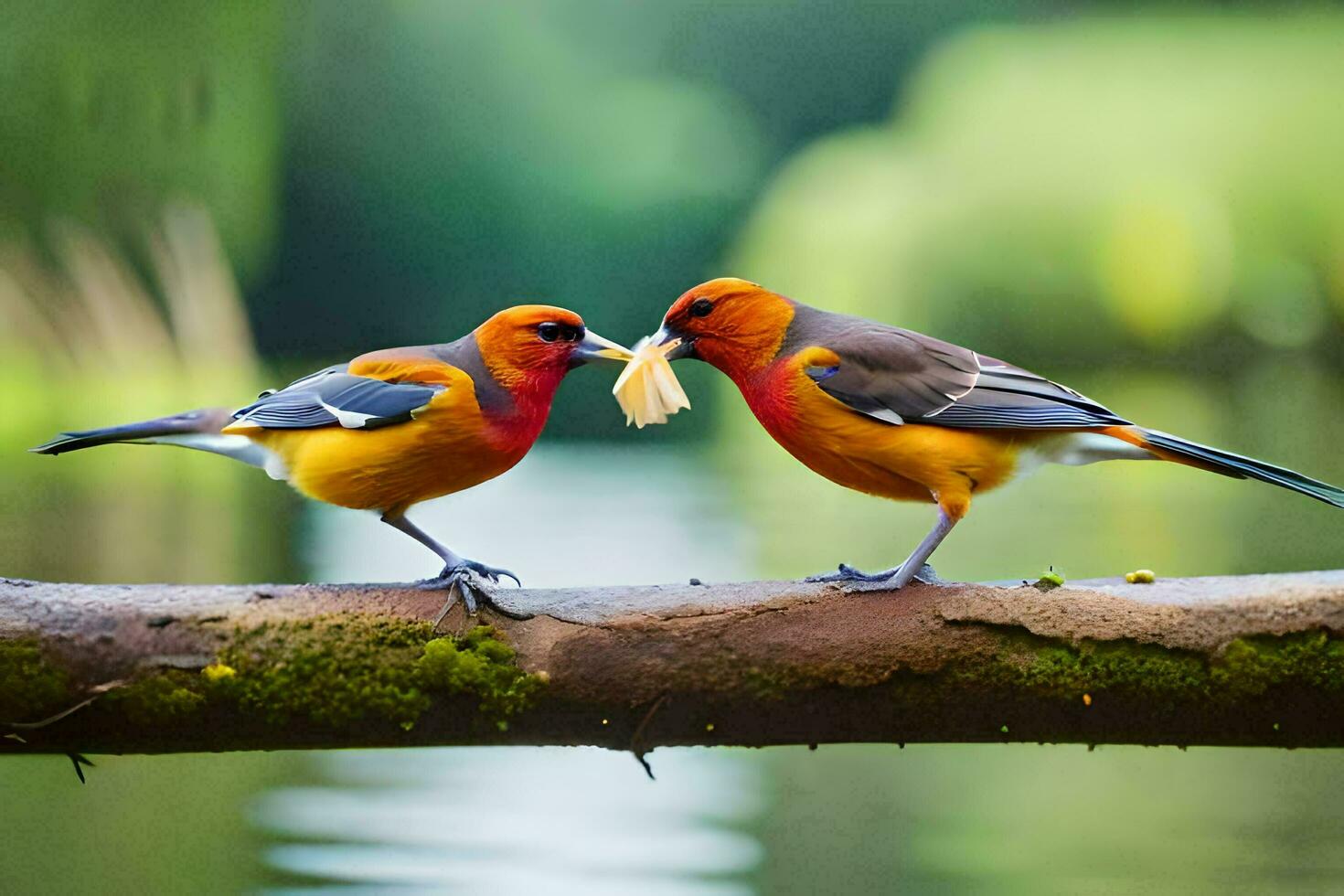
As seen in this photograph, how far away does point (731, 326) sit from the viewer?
5.37 ft

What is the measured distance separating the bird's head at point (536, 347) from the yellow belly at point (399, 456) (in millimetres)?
64

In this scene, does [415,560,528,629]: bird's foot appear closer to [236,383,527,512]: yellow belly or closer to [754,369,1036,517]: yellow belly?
[236,383,527,512]: yellow belly

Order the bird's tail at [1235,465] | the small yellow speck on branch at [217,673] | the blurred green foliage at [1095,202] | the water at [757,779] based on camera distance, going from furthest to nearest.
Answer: the blurred green foliage at [1095,202] → the water at [757,779] → the bird's tail at [1235,465] → the small yellow speck on branch at [217,673]

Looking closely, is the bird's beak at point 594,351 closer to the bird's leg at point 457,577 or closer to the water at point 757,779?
the bird's leg at point 457,577

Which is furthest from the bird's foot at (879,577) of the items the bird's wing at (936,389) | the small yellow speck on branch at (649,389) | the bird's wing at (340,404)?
the bird's wing at (340,404)

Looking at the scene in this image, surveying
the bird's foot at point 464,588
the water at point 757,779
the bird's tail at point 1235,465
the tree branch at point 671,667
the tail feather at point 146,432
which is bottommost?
the water at point 757,779

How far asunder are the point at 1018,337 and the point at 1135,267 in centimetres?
84

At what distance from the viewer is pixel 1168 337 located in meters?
5.48

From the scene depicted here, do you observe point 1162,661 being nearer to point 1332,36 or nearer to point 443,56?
point 443,56

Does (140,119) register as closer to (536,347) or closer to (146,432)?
(146,432)

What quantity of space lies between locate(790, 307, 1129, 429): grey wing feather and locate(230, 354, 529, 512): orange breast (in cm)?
44

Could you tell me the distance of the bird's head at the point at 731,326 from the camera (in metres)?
1.62

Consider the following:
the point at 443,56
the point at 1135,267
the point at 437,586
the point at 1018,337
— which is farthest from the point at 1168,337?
the point at 437,586

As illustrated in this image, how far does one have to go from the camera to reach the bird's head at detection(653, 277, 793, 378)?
162 cm
